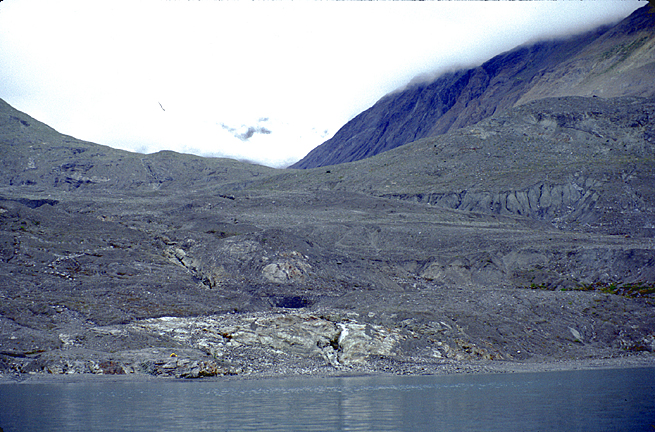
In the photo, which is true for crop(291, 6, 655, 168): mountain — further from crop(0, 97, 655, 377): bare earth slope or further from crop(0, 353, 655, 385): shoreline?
crop(0, 353, 655, 385): shoreline

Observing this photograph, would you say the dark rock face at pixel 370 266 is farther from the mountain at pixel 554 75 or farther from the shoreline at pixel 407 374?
the mountain at pixel 554 75

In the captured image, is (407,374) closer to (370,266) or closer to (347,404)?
(347,404)

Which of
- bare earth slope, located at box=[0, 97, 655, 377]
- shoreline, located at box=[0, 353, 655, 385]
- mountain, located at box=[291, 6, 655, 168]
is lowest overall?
shoreline, located at box=[0, 353, 655, 385]

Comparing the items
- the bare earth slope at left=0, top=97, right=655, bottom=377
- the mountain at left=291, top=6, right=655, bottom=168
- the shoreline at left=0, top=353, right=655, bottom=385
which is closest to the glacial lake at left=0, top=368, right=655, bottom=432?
the shoreline at left=0, top=353, right=655, bottom=385

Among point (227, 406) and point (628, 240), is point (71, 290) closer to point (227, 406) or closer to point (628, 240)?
point (227, 406)

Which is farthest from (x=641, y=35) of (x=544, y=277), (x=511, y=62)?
(x=544, y=277)

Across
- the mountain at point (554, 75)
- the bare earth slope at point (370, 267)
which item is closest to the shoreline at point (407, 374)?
the bare earth slope at point (370, 267)
